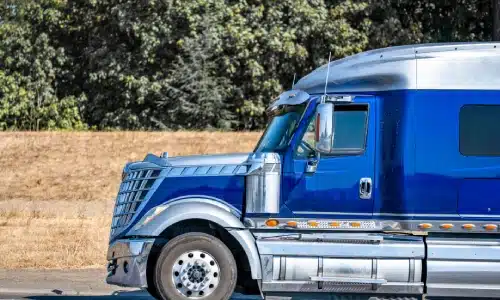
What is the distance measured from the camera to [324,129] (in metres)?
11.7

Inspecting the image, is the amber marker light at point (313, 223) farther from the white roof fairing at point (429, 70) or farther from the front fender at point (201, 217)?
the white roof fairing at point (429, 70)

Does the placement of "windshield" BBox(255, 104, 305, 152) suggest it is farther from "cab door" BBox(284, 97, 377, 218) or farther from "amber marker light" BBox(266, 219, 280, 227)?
"amber marker light" BBox(266, 219, 280, 227)

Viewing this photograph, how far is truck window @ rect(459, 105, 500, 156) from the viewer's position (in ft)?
39.1

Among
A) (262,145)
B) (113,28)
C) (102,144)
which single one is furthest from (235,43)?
(262,145)

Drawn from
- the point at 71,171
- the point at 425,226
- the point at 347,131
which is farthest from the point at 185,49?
the point at 425,226

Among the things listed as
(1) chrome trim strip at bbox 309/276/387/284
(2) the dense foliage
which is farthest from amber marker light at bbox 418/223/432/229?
(2) the dense foliage

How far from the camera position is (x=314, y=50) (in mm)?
34969

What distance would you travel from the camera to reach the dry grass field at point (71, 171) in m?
20.3

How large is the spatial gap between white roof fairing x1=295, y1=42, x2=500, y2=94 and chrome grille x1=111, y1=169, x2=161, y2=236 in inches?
76.7

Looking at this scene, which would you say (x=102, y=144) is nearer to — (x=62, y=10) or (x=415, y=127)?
(x=62, y=10)

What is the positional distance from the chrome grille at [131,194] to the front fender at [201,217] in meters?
0.29

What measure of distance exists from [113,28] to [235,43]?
428 centimetres

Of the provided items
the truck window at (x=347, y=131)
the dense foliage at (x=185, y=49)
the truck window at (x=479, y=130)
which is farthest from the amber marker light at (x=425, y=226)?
the dense foliage at (x=185, y=49)

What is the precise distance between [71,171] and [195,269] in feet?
49.6
